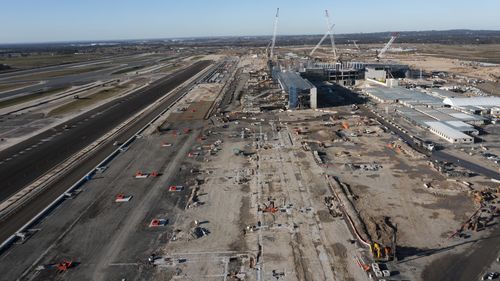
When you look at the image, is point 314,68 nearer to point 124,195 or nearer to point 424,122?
point 424,122

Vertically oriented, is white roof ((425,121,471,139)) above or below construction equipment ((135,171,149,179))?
above

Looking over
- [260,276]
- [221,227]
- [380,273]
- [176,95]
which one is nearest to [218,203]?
[221,227]

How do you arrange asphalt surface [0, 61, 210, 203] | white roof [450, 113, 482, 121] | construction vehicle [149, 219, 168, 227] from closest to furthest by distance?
construction vehicle [149, 219, 168, 227]
asphalt surface [0, 61, 210, 203]
white roof [450, 113, 482, 121]

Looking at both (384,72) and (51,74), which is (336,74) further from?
(51,74)

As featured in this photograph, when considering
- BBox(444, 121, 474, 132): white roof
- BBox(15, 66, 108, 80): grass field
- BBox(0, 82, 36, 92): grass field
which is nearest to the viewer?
BBox(444, 121, 474, 132): white roof

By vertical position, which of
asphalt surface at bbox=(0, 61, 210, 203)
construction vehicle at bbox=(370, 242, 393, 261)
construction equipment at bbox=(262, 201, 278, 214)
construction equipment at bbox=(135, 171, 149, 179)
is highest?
asphalt surface at bbox=(0, 61, 210, 203)

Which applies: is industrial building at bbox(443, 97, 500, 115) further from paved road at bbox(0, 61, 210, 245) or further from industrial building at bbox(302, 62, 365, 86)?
paved road at bbox(0, 61, 210, 245)

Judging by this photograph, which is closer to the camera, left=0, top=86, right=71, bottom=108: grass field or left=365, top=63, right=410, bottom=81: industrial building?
left=0, top=86, right=71, bottom=108: grass field

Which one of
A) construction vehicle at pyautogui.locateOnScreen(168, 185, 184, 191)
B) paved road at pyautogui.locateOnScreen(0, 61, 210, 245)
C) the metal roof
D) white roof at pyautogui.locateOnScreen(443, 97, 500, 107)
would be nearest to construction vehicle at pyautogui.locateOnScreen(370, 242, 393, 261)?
construction vehicle at pyautogui.locateOnScreen(168, 185, 184, 191)
